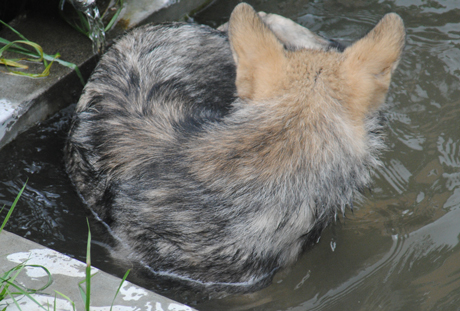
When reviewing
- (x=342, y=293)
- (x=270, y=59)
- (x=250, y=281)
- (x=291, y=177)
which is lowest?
(x=342, y=293)

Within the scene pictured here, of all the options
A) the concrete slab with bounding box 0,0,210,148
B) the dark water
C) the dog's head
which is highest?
the dog's head

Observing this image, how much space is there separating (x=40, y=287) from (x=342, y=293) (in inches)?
91.9

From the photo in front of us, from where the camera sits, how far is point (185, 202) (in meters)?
3.28

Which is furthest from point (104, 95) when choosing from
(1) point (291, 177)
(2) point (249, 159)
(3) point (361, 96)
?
(3) point (361, 96)

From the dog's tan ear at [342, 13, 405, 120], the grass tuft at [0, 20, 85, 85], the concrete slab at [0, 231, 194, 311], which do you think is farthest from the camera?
the grass tuft at [0, 20, 85, 85]

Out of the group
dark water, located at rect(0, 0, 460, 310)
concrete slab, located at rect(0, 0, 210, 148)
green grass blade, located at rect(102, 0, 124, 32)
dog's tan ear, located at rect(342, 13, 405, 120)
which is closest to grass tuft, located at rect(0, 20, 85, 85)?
concrete slab, located at rect(0, 0, 210, 148)

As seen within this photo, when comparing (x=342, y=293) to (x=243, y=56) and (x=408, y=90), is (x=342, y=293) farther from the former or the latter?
(x=408, y=90)

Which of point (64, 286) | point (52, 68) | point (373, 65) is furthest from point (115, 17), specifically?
point (64, 286)

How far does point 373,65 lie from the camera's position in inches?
126

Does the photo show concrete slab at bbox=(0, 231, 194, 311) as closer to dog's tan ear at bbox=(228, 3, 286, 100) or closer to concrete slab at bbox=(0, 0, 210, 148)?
dog's tan ear at bbox=(228, 3, 286, 100)

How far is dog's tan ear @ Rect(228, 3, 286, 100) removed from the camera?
3.27m

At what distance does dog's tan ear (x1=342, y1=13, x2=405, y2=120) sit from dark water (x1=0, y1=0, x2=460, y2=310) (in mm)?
1454

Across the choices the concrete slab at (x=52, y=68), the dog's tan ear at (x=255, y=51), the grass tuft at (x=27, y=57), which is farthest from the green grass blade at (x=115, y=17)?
the dog's tan ear at (x=255, y=51)

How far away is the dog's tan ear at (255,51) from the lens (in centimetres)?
327
